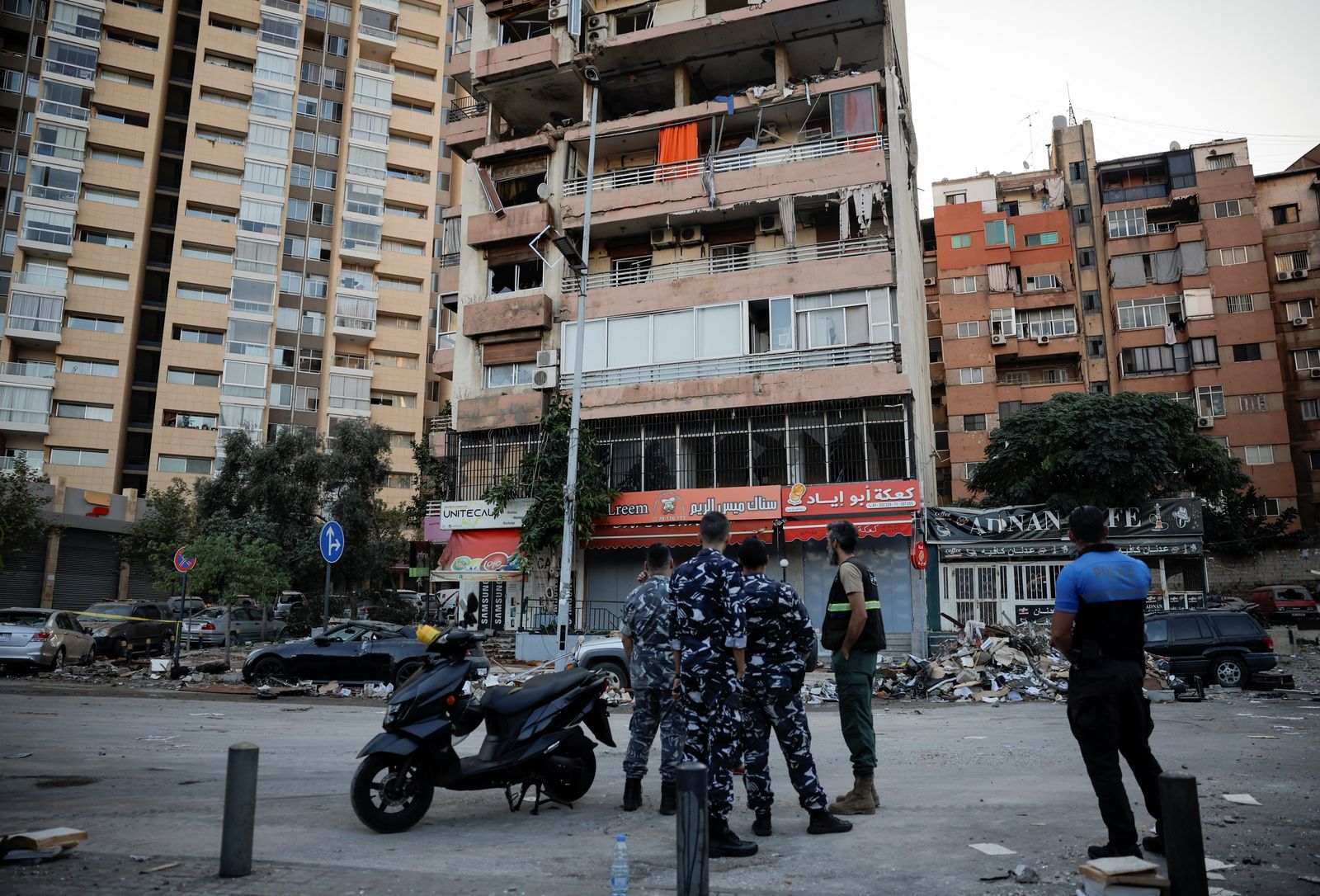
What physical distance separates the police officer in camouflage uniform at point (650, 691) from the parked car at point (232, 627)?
2381cm

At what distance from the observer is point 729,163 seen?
2517 centimetres

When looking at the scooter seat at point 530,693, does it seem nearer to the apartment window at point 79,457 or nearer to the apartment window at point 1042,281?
the apartment window at point 1042,281

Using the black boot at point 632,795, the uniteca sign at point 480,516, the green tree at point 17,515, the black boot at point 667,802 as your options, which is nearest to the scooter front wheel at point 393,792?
the black boot at point 632,795

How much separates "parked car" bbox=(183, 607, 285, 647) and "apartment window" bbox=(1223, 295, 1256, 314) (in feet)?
155

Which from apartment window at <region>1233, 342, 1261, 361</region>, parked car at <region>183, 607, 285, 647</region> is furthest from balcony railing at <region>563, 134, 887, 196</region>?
apartment window at <region>1233, 342, 1261, 361</region>

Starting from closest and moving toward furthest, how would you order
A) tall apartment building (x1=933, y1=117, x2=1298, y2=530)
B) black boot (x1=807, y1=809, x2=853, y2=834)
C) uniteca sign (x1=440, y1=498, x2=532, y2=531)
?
black boot (x1=807, y1=809, x2=853, y2=834) → uniteca sign (x1=440, y1=498, x2=532, y2=531) → tall apartment building (x1=933, y1=117, x2=1298, y2=530)

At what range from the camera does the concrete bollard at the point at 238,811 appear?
14.4ft

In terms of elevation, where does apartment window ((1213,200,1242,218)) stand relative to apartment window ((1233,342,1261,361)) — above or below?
above

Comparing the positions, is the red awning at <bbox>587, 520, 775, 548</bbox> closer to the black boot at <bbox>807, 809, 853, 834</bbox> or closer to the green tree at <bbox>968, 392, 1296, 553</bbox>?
the green tree at <bbox>968, 392, 1296, 553</bbox>

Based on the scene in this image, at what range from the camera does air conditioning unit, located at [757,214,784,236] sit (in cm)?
2503

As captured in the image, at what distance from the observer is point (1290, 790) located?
6.45 m

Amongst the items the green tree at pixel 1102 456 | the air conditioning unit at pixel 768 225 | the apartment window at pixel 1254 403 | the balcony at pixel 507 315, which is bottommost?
the green tree at pixel 1102 456

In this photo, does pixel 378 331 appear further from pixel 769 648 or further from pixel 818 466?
pixel 769 648

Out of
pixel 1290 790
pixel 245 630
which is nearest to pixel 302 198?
pixel 245 630
